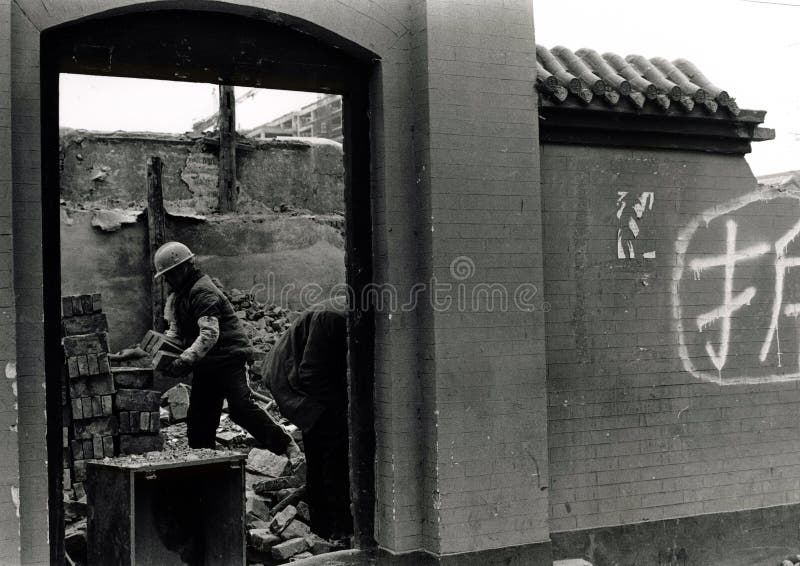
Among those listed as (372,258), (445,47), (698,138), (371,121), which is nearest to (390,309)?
(372,258)

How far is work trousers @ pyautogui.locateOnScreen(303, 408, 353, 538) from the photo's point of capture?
24.3 feet

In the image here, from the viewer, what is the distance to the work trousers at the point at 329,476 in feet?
24.3

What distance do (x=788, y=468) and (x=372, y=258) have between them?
4.03 m

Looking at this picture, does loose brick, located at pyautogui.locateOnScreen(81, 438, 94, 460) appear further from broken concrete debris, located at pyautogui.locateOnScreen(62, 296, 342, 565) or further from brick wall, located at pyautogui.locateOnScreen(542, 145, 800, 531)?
brick wall, located at pyautogui.locateOnScreen(542, 145, 800, 531)

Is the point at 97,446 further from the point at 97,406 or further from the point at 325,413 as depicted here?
the point at 325,413

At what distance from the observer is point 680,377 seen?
6.86m

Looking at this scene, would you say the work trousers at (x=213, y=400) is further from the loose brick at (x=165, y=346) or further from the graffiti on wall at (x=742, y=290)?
the graffiti on wall at (x=742, y=290)

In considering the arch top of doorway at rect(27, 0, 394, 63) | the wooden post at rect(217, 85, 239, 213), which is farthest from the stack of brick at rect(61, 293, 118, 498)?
the wooden post at rect(217, 85, 239, 213)

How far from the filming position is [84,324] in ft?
26.3

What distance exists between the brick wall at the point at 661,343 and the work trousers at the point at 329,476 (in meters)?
1.95

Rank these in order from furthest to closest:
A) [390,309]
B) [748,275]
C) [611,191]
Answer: [748,275] < [611,191] < [390,309]

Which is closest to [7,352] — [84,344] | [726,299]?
[84,344]

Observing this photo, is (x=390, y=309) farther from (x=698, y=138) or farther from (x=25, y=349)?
(x=698, y=138)

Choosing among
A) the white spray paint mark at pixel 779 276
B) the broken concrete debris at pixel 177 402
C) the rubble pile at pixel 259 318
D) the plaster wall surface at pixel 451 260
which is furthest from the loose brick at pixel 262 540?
the rubble pile at pixel 259 318
